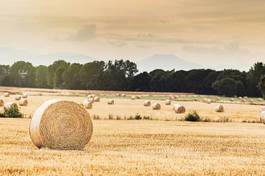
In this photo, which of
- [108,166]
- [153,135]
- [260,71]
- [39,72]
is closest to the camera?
[108,166]

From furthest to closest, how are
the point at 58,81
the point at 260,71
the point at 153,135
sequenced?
the point at 58,81 < the point at 260,71 < the point at 153,135

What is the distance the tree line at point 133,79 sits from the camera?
117188mm

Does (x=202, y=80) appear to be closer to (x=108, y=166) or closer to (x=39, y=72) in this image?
(x=39, y=72)

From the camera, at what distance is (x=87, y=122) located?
70.4 feet

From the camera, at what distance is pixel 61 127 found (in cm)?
2122

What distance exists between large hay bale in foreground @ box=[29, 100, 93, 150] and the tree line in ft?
304

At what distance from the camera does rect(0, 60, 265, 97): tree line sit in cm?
11719

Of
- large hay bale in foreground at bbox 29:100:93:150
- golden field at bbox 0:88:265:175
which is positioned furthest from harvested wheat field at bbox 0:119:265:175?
large hay bale in foreground at bbox 29:100:93:150

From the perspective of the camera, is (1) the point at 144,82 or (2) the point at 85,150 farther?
(1) the point at 144,82

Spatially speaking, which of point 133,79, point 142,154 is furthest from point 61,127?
point 133,79

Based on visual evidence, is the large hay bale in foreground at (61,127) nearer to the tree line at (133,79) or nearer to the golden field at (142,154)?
the golden field at (142,154)

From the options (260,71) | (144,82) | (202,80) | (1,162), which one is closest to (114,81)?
(144,82)

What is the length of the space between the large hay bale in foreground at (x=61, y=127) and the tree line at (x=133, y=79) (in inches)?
3646

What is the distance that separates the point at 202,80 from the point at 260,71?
2004cm
